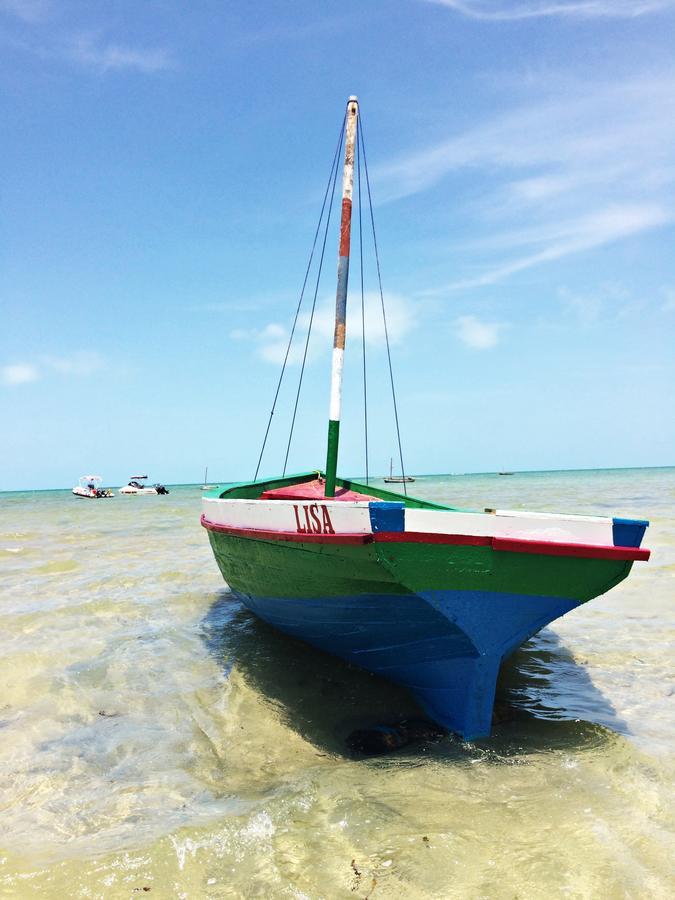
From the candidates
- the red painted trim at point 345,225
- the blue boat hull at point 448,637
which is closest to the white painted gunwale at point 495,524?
the blue boat hull at point 448,637

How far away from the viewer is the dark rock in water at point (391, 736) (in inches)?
181

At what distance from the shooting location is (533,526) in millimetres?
4445

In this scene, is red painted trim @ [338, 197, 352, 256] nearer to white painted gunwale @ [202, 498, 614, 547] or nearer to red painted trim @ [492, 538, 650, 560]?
white painted gunwale @ [202, 498, 614, 547]

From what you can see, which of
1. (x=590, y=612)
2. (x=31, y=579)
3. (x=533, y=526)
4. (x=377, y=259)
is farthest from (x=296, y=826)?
(x=31, y=579)

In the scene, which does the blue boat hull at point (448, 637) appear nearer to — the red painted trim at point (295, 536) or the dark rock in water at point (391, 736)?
the dark rock in water at point (391, 736)

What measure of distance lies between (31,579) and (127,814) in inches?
395

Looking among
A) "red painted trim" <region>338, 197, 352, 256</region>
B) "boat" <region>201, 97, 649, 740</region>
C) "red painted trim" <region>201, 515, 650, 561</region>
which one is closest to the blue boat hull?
"boat" <region>201, 97, 649, 740</region>

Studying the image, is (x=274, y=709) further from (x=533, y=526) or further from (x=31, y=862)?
(x=533, y=526)

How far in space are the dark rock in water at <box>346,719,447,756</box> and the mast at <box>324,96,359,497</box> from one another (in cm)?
337

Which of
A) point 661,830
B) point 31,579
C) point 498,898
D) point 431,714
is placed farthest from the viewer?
point 31,579

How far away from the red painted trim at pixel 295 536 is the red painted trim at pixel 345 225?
4.05 metres

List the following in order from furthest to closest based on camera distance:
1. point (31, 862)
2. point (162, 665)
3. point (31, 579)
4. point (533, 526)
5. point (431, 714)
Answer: point (31, 579) → point (162, 665) → point (431, 714) → point (533, 526) → point (31, 862)

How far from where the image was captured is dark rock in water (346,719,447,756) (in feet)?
15.1

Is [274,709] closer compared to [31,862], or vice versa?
[31,862]
